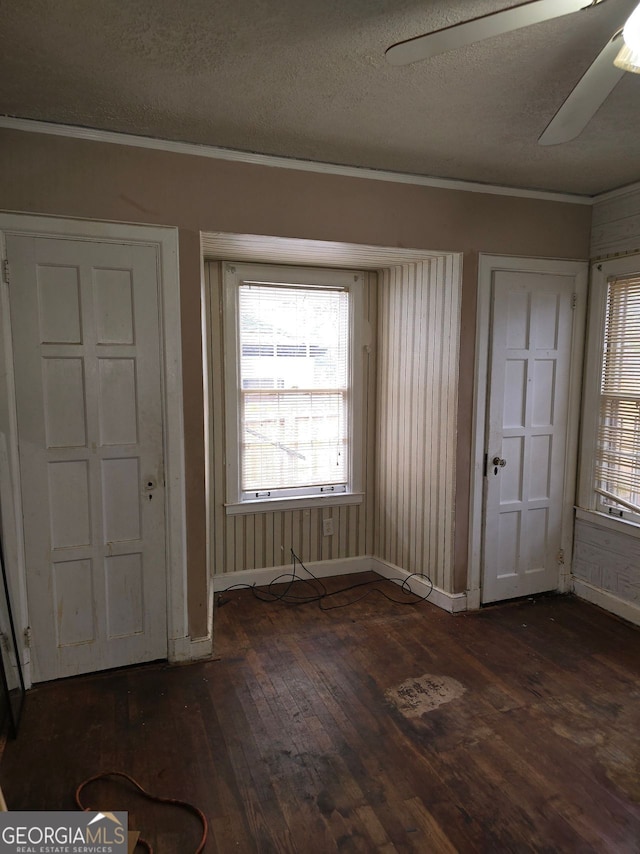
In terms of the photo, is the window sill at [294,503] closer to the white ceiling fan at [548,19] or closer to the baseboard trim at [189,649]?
the baseboard trim at [189,649]

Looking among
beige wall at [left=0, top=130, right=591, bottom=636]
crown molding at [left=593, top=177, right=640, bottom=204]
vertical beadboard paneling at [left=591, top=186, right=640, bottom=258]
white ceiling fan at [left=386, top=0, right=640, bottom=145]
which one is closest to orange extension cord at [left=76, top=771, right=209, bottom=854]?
beige wall at [left=0, top=130, right=591, bottom=636]

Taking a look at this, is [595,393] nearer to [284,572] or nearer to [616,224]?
[616,224]

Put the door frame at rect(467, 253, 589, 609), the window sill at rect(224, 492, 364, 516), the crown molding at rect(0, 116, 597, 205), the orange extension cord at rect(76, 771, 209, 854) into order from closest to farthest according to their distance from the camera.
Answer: the orange extension cord at rect(76, 771, 209, 854) < the crown molding at rect(0, 116, 597, 205) < the door frame at rect(467, 253, 589, 609) < the window sill at rect(224, 492, 364, 516)

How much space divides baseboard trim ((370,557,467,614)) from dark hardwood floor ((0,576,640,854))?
15 cm

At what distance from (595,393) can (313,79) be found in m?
2.58

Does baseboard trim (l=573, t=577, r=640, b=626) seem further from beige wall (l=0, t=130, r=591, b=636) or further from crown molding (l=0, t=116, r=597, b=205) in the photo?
crown molding (l=0, t=116, r=597, b=205)

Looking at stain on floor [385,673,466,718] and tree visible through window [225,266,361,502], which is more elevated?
tree visible through window [225,266,361,502]

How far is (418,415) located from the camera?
11.7ft

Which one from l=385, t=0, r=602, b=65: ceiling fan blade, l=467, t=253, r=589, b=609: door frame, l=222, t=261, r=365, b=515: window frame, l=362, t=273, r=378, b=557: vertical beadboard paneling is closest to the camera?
l=385, t=0, r=602, b=65: ceiling fan blade

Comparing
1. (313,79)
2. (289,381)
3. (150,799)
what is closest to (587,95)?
(313,79)

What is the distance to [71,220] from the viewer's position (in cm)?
247

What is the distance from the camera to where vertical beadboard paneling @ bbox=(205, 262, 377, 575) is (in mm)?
3555

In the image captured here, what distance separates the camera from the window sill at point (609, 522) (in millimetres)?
3268

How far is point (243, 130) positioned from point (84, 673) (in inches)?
106
